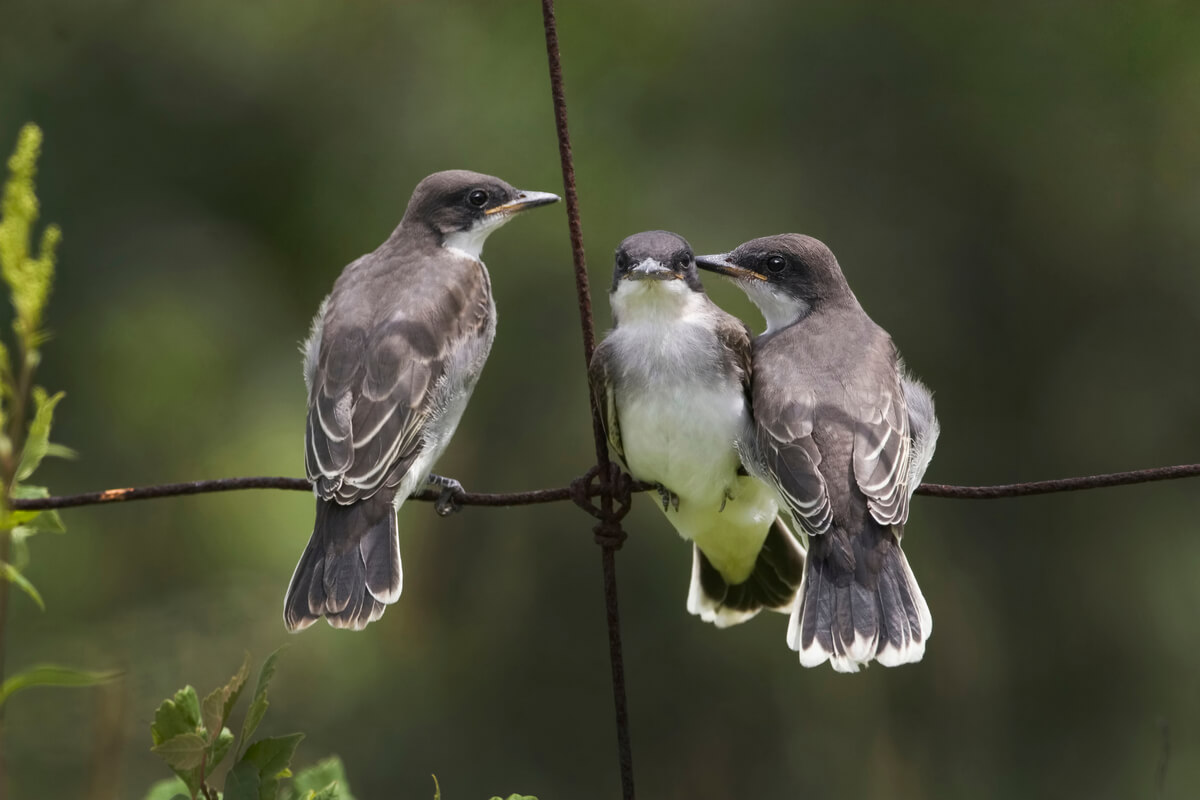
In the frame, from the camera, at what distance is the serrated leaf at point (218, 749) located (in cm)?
240

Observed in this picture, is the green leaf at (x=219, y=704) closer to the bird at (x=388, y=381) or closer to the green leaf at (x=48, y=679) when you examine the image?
the green leaf at (x=48, y=679)

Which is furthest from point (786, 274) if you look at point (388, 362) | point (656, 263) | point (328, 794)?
point (328, 794)

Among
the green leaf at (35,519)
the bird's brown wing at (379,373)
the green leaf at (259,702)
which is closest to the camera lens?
the green leaf at (259,702)

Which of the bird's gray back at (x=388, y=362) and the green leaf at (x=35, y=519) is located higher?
the bird's gray back at (x=388, y=362)

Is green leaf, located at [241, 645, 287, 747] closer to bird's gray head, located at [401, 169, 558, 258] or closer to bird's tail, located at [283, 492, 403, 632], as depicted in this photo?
bird's tail, located at [283, 492, 403, 632]

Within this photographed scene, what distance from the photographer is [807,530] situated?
13.6 ft

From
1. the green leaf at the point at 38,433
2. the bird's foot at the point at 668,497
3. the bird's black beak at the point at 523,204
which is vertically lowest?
the bird's foot at the point at 668,497

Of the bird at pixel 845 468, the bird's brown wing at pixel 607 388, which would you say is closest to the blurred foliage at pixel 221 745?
the bird at pixel 845 468

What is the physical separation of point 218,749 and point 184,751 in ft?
0.20

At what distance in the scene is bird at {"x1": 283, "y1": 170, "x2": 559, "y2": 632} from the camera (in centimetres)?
416

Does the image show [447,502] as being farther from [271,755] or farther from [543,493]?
[271,755]

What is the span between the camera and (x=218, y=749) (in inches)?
95.0

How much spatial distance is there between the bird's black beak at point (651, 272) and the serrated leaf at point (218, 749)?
2532mm

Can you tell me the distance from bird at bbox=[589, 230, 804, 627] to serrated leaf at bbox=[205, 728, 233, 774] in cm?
201
